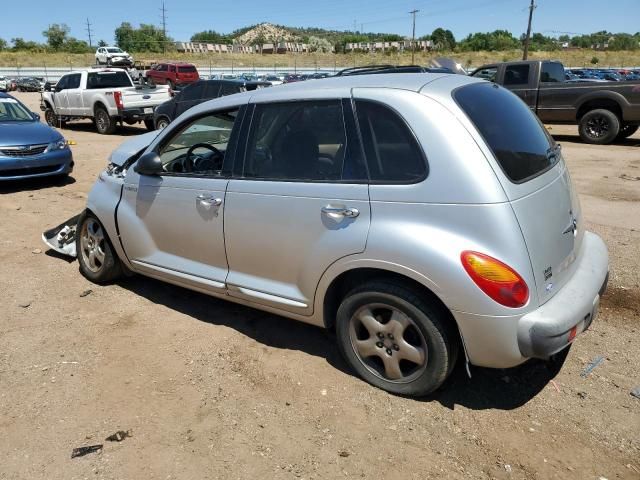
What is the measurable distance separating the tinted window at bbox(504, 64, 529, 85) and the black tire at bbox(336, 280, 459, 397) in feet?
40.9

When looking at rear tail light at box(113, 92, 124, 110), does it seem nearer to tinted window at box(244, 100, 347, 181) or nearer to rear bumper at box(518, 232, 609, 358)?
tinted window at box(244, 100, 347, 181)

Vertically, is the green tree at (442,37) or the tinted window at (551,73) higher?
the green tree at (442,37)

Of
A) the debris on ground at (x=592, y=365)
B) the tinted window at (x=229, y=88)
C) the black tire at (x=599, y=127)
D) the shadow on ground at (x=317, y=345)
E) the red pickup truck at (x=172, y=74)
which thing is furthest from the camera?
the red pickup truck at (x=172, y=74)

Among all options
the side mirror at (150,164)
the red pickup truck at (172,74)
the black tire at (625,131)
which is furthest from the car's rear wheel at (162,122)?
the red pickup truck at (172,74)

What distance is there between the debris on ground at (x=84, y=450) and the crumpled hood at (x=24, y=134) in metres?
7.03

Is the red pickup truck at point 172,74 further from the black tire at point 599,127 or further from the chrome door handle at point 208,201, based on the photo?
the chrome door handle at point 208,201

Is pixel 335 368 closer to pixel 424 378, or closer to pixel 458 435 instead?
pixel 424 378

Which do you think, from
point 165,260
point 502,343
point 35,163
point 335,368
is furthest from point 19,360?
point 35,163

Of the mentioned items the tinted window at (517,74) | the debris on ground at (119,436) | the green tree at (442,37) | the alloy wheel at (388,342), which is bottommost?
the debris on ground at (119,436)

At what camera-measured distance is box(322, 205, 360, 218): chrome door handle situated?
2.95 metres

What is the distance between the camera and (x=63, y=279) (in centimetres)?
509

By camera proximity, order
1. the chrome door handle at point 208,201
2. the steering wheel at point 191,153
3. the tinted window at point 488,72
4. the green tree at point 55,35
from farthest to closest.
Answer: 1. the green tree at point 55,35
2. the tinted window at point 488,72
3. the steering wheel at point 191,153
4. the chrome door handle at point 208,201

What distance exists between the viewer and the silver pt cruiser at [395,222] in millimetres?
2633

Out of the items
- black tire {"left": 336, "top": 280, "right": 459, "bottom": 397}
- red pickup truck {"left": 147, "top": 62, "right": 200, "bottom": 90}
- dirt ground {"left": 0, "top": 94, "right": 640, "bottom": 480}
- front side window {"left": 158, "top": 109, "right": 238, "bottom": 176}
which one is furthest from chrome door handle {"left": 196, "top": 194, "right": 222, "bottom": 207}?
red pickup truck {"left": 147, "top": 62, "right": 200, "bottom": 90}
